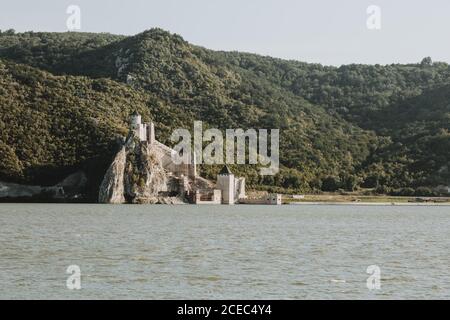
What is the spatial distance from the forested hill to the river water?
6662 cm

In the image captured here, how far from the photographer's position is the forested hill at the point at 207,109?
427 ft

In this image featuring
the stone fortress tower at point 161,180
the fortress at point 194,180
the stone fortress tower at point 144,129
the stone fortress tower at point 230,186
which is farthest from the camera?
the stone fortress tower at point 144,129

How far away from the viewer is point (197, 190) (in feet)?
429

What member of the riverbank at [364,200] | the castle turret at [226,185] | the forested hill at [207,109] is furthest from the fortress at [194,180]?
the riverbank at [364,200]

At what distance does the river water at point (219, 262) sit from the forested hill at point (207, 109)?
66624mm

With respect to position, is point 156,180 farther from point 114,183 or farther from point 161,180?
point 114,183

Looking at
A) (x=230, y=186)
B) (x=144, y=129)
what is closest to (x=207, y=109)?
(x=144, y=129)

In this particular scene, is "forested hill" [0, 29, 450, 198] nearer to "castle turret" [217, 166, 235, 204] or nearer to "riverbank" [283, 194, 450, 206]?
"riverbank" [283, 194, 450, 206]

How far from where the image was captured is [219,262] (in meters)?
39.1

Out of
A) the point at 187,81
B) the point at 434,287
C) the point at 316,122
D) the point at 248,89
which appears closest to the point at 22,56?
the point at 187,81

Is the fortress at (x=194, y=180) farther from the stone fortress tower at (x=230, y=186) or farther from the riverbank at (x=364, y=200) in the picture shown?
the riverbank at (x=364, y=200)

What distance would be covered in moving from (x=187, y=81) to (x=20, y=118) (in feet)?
142

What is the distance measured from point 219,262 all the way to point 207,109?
12208cm
